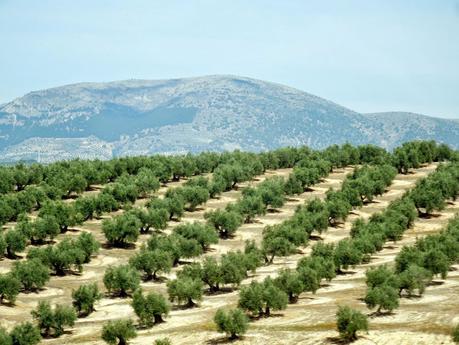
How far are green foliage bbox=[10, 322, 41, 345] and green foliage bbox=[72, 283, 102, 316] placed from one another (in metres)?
17.3

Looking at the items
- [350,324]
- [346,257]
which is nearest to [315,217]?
[346,257]

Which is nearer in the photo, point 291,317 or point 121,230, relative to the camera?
point 291,317

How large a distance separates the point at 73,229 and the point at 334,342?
10014cm

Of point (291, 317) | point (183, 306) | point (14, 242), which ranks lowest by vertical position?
point (183, 306)

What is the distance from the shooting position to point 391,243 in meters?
144

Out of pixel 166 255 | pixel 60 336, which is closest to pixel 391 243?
pixel 166 255

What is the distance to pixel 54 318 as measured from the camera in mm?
Result: 93625

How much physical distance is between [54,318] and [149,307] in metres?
13.0

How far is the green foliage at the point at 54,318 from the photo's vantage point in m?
93.6

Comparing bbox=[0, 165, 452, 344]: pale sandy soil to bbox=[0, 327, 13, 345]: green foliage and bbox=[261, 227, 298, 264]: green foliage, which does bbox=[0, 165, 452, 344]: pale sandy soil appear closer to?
bbox=[261, 227, 298, 264]: green foliage

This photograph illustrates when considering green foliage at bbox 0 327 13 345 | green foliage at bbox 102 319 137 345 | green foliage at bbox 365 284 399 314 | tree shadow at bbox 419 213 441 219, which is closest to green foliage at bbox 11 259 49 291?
green foliage at bbox 0 327 13 345

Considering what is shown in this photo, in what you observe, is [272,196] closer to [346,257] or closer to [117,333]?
[346,257]

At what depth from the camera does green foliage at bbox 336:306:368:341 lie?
7888 centimetres

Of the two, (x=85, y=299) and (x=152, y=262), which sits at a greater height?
(x=152, y=262)
